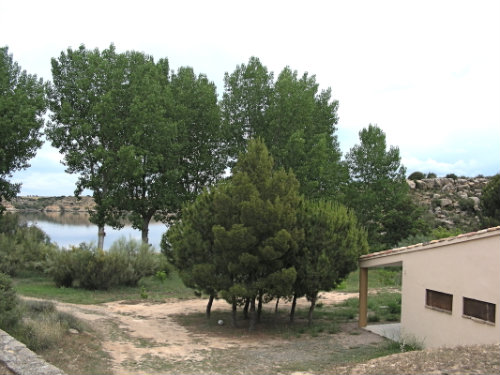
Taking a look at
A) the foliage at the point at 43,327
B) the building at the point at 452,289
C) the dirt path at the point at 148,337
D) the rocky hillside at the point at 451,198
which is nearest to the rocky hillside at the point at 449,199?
the rocky hillside at the point at 451,198

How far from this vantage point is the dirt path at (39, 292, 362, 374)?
11.0m

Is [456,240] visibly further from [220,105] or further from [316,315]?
[220,105]

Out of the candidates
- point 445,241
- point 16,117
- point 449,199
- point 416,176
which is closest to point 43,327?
point 445,241

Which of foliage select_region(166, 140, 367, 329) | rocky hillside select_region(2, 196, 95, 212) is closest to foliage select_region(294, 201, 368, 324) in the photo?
foliage select_region(166, 140, 367, 329)

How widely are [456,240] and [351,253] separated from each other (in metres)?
3.33

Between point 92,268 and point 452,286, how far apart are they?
15.0 m

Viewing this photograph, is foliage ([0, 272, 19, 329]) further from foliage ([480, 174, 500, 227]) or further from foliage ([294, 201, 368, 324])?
foliage ([480, 174, 500, 227])

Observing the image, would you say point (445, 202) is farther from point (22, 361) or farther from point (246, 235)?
point (22, 361)

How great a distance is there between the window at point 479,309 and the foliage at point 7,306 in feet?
32.6

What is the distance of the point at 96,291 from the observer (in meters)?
20.8

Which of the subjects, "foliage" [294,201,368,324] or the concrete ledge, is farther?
"foliage" [294,201,368,324]

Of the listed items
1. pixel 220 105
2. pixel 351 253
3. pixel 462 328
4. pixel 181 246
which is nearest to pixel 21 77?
pixel 220 105

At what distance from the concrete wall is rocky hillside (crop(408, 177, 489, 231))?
3312 cm

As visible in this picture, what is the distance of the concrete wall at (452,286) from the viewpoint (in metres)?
10.3
